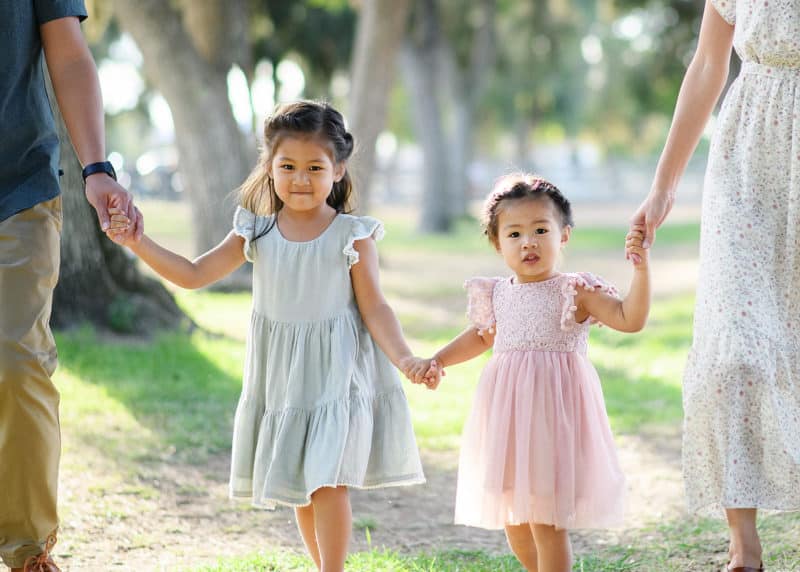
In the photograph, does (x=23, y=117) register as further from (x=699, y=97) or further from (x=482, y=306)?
(x=699, y=97)

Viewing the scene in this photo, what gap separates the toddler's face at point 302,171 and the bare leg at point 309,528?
3.20ft

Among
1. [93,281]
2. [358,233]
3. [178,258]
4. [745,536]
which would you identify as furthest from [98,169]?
[93,281]

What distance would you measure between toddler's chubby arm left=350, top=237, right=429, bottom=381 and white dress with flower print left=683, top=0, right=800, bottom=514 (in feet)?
2.90

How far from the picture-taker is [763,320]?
350cm

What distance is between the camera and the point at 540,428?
11.7 feet

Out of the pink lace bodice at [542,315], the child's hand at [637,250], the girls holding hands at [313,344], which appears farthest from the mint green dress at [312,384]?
the child's hand at [637,250]

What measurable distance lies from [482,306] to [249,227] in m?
0.80

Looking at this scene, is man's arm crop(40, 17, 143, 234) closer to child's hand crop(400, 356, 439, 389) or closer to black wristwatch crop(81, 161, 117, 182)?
black wristwatch crop(81, 161, 117, 182)

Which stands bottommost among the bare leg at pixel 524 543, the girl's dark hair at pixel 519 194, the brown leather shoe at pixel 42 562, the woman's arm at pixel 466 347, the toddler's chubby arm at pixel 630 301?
the brown leather shoe at pixel 42 562

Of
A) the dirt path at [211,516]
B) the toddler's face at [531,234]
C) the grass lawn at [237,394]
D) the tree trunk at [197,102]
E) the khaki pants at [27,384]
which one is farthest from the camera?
the tree trunk at [197,102]

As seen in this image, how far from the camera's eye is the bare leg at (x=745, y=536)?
11.6 ft

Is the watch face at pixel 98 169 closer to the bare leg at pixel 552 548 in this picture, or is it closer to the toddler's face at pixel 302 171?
the toddler's face at pixel 302 171

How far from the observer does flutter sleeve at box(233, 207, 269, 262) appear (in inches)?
153

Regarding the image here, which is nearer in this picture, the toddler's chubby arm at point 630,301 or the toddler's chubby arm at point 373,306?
the toddler's chubby arm at point 630,301
